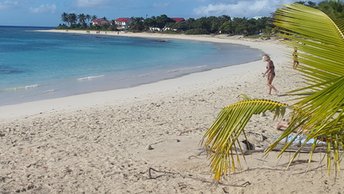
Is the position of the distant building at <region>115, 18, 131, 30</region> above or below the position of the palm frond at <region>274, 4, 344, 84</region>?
below

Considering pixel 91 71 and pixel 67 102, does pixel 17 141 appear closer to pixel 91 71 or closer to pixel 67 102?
pixel 67 102

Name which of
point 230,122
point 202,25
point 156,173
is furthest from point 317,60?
point 202,25

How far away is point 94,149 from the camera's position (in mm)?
6266

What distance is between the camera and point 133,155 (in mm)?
5848

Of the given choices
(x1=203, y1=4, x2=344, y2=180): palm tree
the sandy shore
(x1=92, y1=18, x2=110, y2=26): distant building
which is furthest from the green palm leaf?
(x1=92, y1=18, x2=110, y2=26): distant building

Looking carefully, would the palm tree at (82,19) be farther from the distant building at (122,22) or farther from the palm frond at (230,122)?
the palm frond at (230,122)

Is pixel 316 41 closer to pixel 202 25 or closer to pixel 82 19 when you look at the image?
pixel 202 25

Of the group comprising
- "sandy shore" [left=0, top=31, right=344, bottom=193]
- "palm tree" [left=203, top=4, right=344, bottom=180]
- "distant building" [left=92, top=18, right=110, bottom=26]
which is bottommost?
"distant building" [left=92, top=18, right=110, bottom=26]

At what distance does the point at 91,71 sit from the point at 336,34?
68.7ft

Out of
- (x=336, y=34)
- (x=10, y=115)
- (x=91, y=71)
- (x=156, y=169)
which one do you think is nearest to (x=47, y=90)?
(x=10, y=115)

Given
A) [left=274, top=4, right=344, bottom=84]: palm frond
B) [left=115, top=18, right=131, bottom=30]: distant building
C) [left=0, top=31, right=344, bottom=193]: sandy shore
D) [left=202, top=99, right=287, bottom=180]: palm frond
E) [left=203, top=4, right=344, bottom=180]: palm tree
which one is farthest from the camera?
[left=115, top=18, right=131, bottom=30]: distant building

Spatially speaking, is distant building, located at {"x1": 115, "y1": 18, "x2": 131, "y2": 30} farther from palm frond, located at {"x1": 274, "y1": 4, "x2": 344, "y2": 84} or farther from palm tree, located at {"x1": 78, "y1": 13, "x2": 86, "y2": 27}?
palm frond, located at {"x1": 274, "y1": 4, "x2": 344, "y2": 84}

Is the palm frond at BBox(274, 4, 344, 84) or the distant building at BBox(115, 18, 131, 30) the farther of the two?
the distant building at BBox(115, 18, 131, 30)

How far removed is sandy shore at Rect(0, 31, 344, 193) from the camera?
4.45 m
